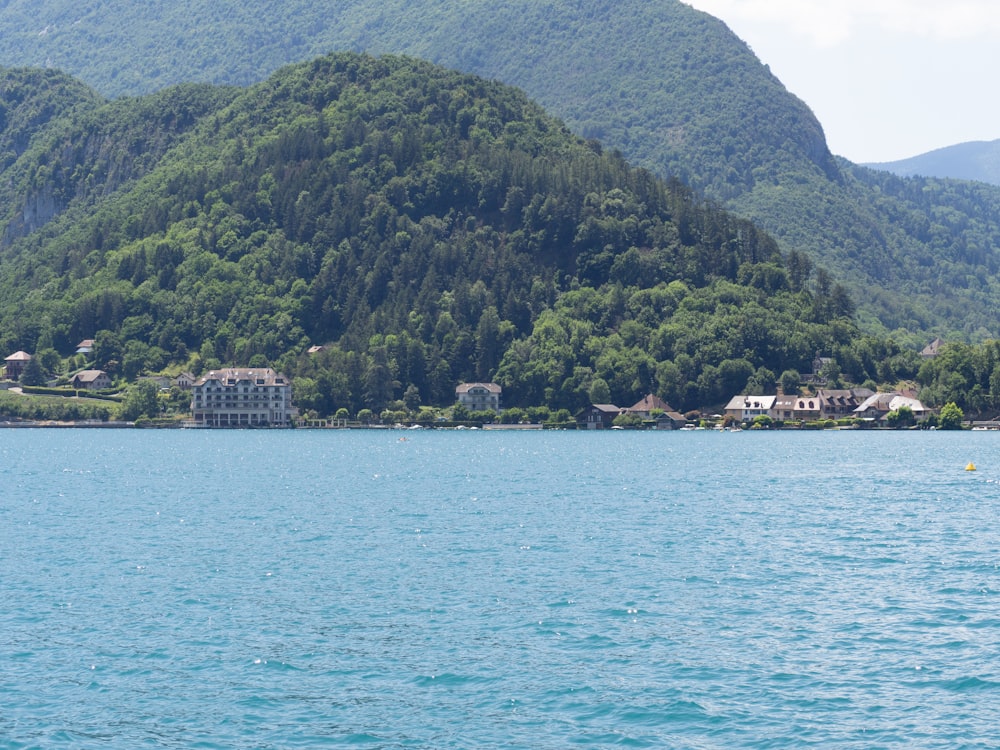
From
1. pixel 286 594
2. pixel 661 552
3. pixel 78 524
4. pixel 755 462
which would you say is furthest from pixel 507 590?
pixel 755 462

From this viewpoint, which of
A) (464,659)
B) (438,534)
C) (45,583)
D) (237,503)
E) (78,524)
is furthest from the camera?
(237,503)

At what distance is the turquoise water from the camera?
3475cm

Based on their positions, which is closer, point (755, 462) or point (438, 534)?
point (438, 534)

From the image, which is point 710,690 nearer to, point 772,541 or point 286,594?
point 286,594

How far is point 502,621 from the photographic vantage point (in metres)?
46.1

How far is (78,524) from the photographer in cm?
7662

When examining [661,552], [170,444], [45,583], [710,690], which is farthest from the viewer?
[170,444]

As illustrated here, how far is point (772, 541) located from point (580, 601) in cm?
1985

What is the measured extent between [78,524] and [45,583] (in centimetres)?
2295

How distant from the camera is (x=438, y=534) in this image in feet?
231

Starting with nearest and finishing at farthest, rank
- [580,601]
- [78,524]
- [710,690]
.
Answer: [710,690]
[580,601]
[78,524]

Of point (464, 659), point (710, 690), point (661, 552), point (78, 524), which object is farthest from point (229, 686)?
point (78, 524)

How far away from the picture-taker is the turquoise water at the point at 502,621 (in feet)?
114

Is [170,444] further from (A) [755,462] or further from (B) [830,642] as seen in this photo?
(B) [830,642]
